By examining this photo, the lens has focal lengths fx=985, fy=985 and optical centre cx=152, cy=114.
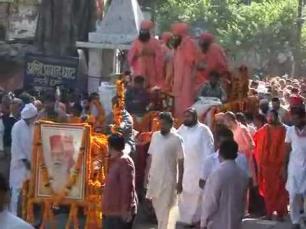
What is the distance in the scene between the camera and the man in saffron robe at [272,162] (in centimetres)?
1262

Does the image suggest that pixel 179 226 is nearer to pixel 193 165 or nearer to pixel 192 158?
pixel 193 165

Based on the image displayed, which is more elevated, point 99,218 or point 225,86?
point 225,86

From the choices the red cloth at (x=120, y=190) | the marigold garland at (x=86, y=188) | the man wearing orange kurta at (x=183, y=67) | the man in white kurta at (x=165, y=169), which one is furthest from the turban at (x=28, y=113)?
the man wearing orange kurta at (x=183, y=67)

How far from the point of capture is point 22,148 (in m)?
11.3

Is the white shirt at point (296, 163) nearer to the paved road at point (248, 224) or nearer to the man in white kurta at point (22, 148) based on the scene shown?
the paved road at point (248, 224)

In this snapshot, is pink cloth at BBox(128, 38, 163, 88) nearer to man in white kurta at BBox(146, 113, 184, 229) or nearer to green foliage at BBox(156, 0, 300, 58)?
man in white kurta at BBox(146, 113, 184, 229)

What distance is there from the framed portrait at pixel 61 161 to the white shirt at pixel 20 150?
0.56m

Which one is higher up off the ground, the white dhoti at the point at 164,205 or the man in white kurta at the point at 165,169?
the man in white kurta at the point at 165,169

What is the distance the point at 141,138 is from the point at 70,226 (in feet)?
7.14

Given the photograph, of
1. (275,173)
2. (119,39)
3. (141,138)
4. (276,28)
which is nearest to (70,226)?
(141,138)

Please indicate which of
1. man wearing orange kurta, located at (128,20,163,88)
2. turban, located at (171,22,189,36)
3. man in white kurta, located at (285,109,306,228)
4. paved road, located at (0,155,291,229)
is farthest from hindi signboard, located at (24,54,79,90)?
man in white kurta, located at (285,109,306,228)

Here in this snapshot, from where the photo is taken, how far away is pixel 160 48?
1577 centimetres

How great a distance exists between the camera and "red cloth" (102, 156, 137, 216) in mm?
9070

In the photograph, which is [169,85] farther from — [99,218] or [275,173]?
[99,218]
